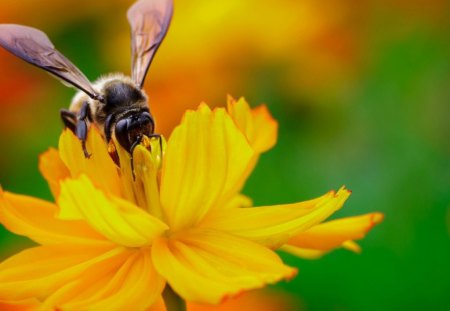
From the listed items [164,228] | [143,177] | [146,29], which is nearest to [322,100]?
[146,29]

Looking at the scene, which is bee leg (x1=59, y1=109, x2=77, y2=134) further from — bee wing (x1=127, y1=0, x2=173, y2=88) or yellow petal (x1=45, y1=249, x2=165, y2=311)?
yellow petal (x1=45, y1=249, x2=165, y2=311)

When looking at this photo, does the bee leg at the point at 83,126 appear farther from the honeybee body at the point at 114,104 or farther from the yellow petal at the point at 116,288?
the yellow petal at the point at 116,288

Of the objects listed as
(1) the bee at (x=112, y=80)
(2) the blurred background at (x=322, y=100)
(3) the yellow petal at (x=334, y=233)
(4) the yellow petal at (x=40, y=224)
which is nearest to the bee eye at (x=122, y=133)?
(1) the bee at (x=112, y=80)

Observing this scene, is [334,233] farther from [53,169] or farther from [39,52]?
[39,52]

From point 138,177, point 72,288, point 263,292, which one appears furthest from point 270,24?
point 72,288

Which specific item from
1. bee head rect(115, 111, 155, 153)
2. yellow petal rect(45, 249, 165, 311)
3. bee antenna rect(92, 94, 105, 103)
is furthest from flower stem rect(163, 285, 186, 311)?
bee antenna rect(92, 94, 105, 103)
